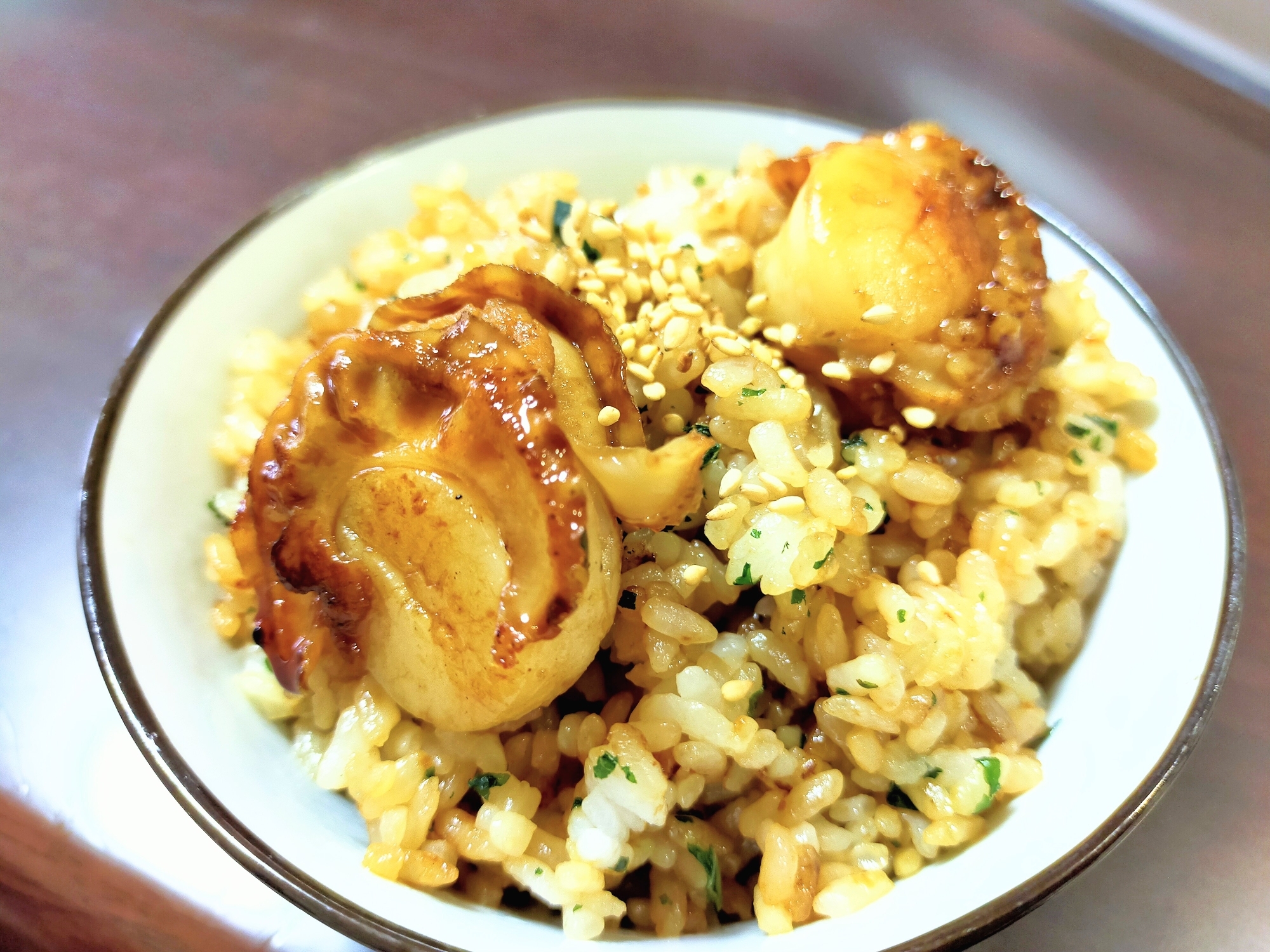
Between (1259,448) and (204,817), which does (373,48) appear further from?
(1259,448)

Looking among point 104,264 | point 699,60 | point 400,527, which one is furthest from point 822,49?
point 400,527

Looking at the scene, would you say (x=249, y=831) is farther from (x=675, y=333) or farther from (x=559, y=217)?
(x=559, y=217)

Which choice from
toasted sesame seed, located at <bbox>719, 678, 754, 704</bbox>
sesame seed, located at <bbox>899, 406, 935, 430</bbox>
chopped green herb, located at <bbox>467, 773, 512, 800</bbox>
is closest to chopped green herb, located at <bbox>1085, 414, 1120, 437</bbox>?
sesame seed, located at <bbox>899, 406, 935, 430</bbox>

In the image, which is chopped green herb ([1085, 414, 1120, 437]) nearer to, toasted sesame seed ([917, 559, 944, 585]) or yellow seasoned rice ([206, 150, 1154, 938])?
yellow seasoned rice ([206, 150, 1154, 938])

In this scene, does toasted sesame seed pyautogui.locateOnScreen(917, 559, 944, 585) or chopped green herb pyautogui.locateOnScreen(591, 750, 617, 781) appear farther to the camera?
toasted sesame seed pyautogui.locateOnScreen(917, 559, 944, 585)

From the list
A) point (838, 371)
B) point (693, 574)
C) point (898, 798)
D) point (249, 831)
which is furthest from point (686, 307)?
point (249, 831)

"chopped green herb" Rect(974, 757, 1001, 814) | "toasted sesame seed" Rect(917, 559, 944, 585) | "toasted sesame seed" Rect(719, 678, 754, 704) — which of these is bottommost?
"chopped green herb" Rect(974, 757, 1001, 814)
